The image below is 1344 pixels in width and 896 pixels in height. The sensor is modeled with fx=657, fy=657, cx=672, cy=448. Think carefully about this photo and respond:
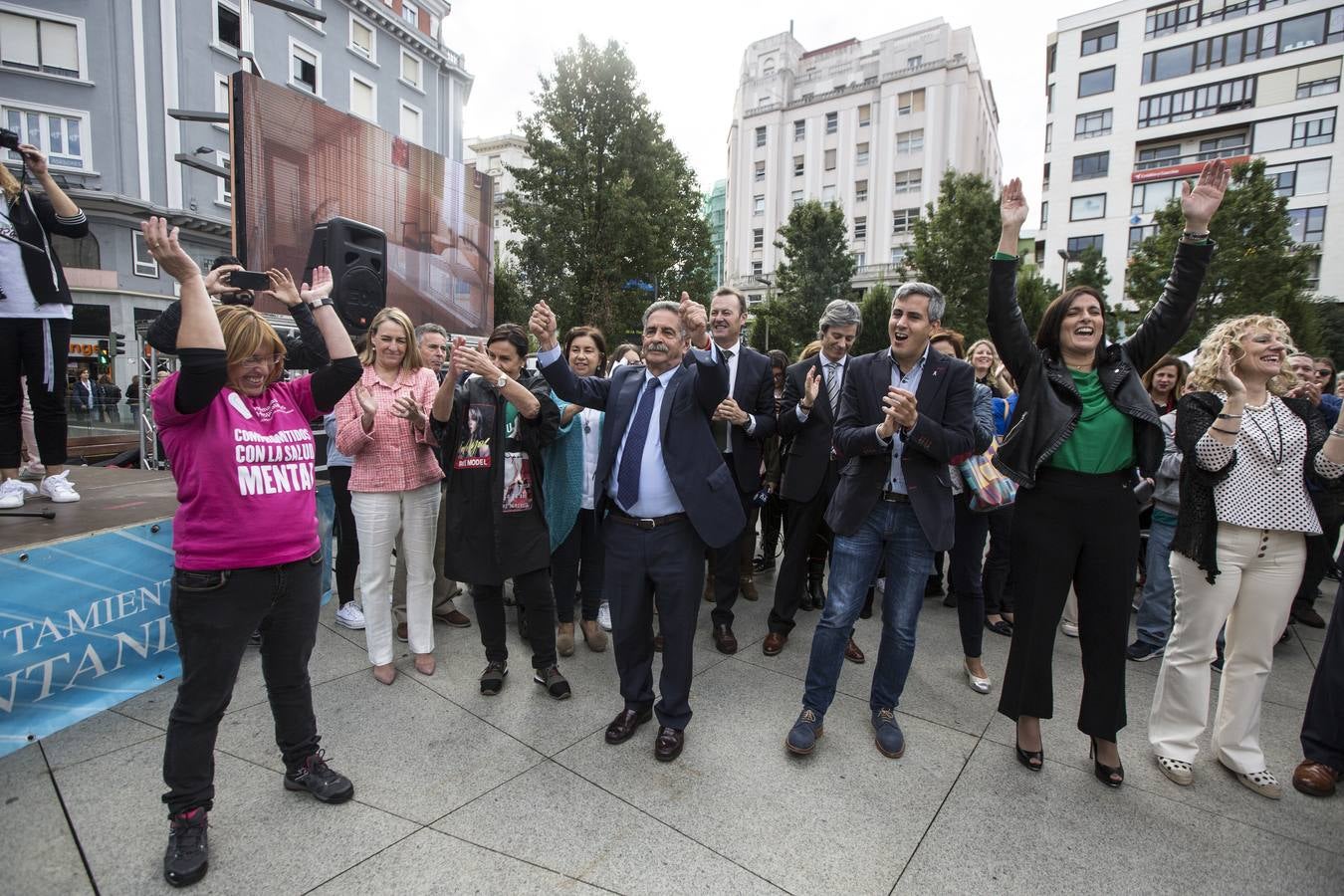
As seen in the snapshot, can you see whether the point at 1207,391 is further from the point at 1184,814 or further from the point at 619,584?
the point at 619,584

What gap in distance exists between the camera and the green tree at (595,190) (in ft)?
54.4

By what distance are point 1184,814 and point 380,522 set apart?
3933 mm

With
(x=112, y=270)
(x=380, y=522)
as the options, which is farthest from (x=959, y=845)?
(x=112, y=270)

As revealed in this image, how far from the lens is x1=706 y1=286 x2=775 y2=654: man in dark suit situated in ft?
14.1

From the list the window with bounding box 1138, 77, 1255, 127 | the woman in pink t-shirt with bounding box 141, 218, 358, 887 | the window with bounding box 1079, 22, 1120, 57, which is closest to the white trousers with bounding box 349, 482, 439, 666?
the woman in pink t-shirt with bounding box 141, 218, 358, 887

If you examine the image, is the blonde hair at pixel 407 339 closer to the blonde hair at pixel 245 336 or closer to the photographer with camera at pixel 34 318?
the blonde hair at pixel 245 336

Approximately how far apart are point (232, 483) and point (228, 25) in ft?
99.9

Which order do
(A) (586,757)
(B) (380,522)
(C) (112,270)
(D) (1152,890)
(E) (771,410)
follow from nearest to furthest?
(D) (1152,890)
(A) (586,757)
(B) (380,522)
(E) (771,410)
(C) (112,270)

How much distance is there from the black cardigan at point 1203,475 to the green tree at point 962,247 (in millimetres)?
20025

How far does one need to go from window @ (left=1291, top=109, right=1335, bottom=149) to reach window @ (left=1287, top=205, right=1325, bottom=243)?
10.6 feet

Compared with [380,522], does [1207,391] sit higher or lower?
higher

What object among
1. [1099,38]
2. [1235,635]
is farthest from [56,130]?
[1099,38]

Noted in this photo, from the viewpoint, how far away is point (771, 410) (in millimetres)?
4383

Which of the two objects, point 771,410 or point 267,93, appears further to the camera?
point 267,93
